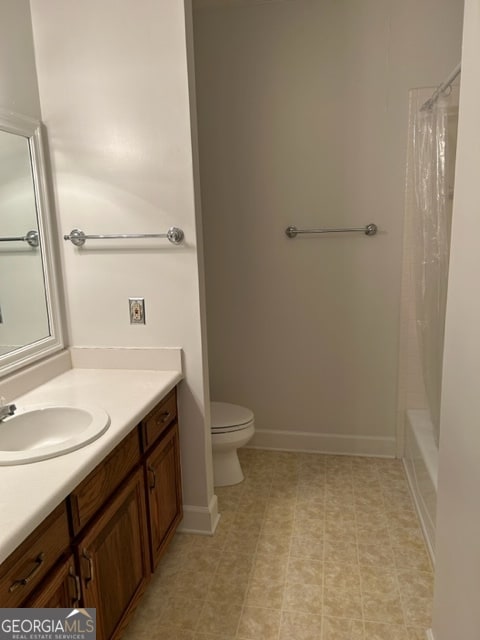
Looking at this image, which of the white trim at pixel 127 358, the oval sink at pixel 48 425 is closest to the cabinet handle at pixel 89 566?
the oval sink at pixel 48 425

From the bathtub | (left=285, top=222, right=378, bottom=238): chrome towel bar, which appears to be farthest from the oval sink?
(left=285, top=222, right=378, bottom=238): chrome towel bar

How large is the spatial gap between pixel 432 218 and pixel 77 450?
193 centimetres

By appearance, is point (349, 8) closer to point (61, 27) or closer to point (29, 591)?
point (61, 27)

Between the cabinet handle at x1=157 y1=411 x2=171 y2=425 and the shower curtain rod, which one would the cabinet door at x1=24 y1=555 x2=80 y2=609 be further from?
the shower curtain rod

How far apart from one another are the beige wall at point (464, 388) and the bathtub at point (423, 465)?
2.07ft

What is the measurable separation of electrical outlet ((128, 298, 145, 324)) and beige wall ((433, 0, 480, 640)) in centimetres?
125

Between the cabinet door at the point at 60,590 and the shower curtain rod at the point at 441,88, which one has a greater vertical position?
the shower curtain rod at the point at 441,88

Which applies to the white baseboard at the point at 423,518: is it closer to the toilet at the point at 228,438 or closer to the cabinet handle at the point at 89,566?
the toilet at the point at 228,438

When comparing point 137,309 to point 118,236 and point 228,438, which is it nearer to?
point 118,236

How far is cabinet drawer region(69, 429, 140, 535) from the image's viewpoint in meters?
1.32

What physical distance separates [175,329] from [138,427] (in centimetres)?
51

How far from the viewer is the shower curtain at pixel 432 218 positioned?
2.18m

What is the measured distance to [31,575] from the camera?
112 centimetres

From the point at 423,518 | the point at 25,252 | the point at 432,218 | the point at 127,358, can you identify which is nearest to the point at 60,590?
the point at 127,358
